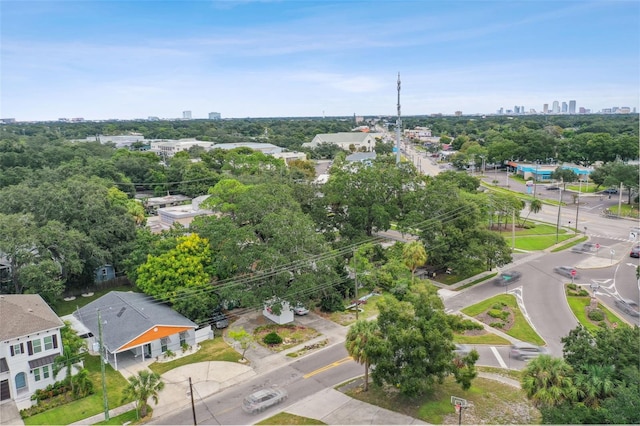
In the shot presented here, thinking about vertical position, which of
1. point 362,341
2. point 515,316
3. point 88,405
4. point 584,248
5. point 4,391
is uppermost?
point 362,341

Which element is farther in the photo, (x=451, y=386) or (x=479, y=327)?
(x=479, y=327)

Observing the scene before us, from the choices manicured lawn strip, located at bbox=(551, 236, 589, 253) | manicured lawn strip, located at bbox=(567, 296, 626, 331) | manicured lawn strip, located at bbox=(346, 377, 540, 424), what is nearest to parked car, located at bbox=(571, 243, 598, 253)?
manicured lawn strip, located at bbox=(551, 236, 589, 253)

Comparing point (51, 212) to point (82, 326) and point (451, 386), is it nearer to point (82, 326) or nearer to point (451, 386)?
point (82, 326)

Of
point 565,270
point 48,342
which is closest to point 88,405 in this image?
point 48,342

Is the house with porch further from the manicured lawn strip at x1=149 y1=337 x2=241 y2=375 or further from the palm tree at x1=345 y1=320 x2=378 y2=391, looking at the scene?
the palm tree at x1=345 y1=320 x2=378 y2=391

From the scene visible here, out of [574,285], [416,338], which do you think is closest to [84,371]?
[416,338]

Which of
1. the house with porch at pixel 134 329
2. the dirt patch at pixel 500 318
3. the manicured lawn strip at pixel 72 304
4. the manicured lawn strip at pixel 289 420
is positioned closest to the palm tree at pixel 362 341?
the manicured lawn strip at pixel 289 420

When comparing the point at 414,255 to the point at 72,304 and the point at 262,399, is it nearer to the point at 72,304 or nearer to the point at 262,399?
the point at 262,399
